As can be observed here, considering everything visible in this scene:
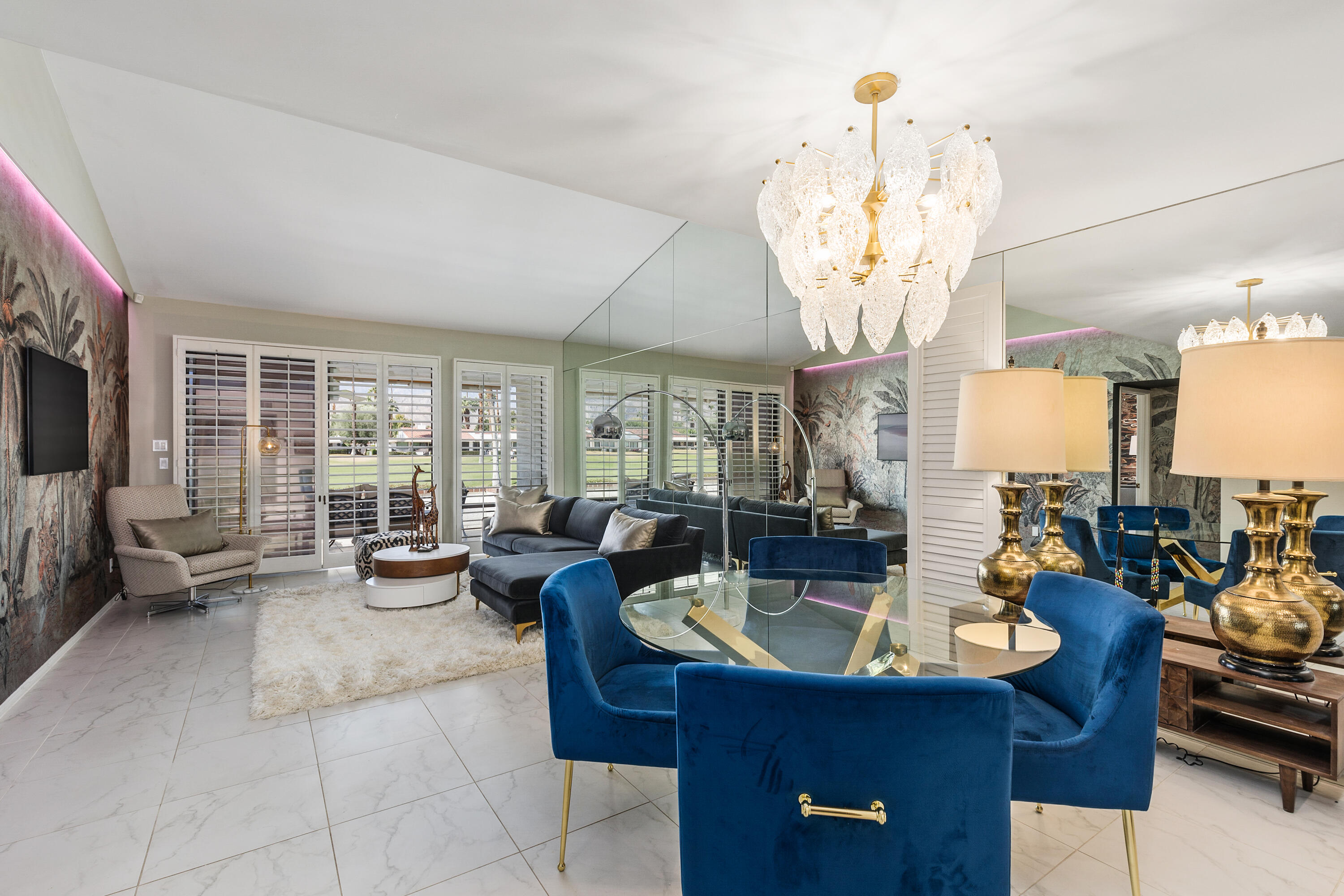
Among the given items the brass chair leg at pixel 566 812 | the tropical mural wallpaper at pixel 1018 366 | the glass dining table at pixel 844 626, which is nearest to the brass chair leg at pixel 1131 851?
the glass dining table at pixel 844 626

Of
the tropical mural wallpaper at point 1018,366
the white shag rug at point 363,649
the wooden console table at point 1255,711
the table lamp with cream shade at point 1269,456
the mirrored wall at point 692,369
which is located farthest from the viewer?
the mirrored wall at point 692,369

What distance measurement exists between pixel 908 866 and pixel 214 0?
2637mm

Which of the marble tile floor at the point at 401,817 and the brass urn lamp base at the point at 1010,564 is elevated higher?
the brass urn lamp base at the point at 1010,564

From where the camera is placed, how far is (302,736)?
2.45 metres

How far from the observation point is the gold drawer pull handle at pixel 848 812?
36.2 inches

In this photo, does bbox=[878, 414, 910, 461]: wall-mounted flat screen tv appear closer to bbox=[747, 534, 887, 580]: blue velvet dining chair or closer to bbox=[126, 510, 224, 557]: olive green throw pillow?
bbox=[747, 534, 887, 580]: blue velvet dining chair

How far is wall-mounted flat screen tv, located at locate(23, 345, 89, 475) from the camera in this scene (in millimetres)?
2885

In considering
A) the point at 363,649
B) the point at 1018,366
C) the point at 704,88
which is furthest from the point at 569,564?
the point at 1018,366

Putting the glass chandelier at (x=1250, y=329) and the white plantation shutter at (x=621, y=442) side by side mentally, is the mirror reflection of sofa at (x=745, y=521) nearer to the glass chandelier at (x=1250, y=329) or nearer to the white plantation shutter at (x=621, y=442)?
the white plantation shutter at (x=621, y=442)

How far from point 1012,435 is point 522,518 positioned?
4581mm

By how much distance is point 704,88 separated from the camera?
1.97m

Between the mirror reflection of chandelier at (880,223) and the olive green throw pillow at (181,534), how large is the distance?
4.77 metres

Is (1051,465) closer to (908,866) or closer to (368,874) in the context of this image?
(908,866)

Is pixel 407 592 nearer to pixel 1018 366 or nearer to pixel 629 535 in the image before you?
pixel 629 535
